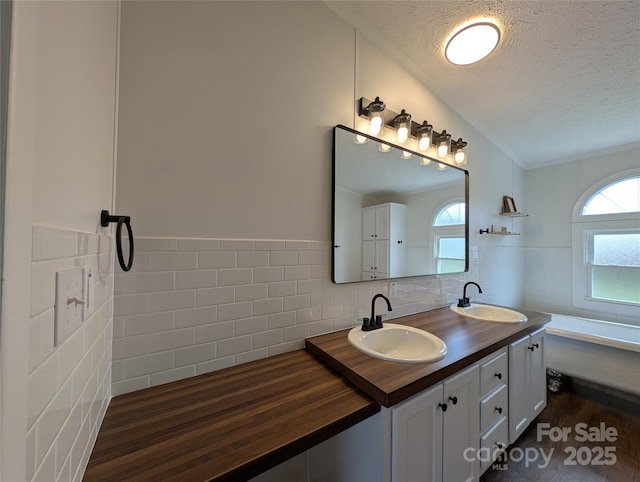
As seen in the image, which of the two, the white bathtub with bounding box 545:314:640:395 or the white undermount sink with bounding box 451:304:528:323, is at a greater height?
the white undermount sink with bounding box 451:304:528:323

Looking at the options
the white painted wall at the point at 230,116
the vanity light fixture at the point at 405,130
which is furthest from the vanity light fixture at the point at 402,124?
the white painted wall at the point at 230,116

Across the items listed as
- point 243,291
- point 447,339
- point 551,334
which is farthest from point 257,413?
point 551,334

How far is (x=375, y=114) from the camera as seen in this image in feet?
5.40

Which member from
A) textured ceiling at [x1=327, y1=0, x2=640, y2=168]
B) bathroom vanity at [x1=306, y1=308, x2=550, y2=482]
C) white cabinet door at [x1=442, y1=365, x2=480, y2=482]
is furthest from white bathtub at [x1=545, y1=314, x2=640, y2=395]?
textured ceiling at [x1=327, y1=0, x2=640, y2=168]

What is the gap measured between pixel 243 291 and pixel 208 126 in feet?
2.50

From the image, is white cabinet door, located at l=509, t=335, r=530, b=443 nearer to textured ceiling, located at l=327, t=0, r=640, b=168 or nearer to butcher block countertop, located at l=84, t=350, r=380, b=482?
butcher block countertop, located at l=84, t=350, r=380, b=482

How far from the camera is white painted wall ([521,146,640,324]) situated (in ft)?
10.0

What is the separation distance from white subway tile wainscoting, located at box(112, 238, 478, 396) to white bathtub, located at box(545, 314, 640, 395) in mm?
2189

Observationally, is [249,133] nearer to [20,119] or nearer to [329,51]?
[329,51]

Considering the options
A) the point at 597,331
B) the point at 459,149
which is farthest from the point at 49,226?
the point at 597,331

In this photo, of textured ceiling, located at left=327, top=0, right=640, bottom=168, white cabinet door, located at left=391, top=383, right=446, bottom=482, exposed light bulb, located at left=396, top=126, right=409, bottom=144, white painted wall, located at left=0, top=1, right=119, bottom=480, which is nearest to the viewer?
white painted wall, located at left=0, top=1, right=119, bottom=480

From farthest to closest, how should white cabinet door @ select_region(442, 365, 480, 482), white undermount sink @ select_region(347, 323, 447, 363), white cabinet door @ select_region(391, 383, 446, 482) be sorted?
1. white undermount sink @ select_region(347, 323, 447, 363)
2. white cabinet door @ select_region(442, 365, 480, 482)
3. white cabinet door @ select_region(391, 383, 446, 482)

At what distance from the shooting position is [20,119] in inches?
13.7

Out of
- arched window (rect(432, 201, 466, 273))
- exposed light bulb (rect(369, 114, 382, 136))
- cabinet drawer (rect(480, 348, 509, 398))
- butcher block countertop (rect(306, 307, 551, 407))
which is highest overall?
exposed light bulb (rect(369, 114, 382, 136))
